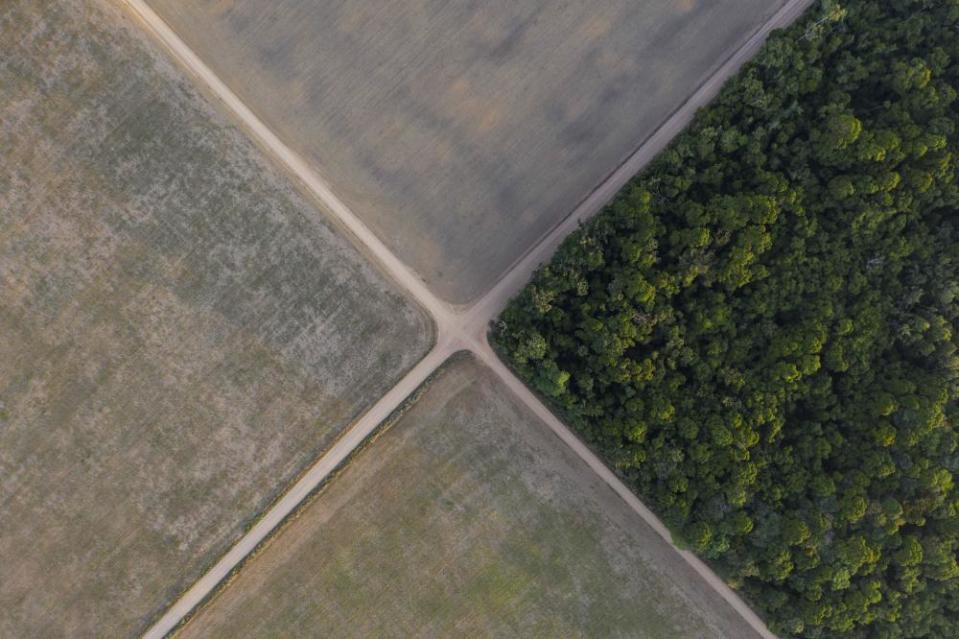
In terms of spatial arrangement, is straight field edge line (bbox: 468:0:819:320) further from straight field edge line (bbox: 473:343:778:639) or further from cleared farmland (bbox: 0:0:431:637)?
cleared farmland (bbox: 0:0:431:637)

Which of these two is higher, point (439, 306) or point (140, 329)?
point (140, 329)

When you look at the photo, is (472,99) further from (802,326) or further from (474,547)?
(474,547)

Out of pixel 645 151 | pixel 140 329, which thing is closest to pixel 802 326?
pixel 645 151

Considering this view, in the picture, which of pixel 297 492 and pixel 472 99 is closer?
pixel 297 492

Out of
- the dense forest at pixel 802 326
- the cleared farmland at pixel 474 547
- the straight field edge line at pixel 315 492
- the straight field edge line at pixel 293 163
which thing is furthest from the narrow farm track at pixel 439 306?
the dense forest at pixel 802 326

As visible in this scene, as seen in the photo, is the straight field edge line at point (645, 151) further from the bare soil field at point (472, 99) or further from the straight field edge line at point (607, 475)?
the straight field edge line at point (607, 475)

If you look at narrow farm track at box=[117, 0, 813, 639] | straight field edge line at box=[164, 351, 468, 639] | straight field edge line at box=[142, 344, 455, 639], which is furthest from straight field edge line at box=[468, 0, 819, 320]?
straight field edge line at box=[142, 344, 455, 639]
